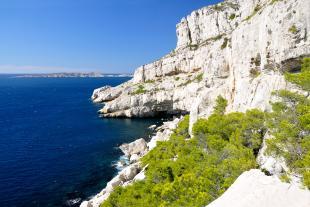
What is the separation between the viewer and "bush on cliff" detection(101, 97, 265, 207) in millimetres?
21922

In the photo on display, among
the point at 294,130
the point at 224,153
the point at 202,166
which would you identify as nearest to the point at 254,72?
the point at 224,153

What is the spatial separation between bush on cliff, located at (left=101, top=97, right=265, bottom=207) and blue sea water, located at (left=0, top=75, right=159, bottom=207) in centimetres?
1374

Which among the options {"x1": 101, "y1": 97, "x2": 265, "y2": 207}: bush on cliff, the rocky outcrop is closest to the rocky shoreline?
{"x1": 101, "y1": 97, "x2": 265, "y2": 207}: bush on cliff

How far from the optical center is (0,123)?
8788cm

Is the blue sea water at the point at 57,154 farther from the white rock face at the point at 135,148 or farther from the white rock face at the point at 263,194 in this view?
the white rock face at the point at 263,194

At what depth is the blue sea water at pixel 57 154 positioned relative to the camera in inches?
1666

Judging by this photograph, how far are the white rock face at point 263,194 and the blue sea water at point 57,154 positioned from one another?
28.6m

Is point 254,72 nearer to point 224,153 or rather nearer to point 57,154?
point 224,153

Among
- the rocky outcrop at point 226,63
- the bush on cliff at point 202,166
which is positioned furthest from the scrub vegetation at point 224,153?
the rocky outcrop at point 226,63

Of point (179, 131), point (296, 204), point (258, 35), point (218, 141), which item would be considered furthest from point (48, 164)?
point (296, 204)

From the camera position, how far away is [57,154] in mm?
58312

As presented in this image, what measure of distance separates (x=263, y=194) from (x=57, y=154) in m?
48.9

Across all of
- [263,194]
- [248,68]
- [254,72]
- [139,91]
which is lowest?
[263,194]

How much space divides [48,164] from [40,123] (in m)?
38.3
